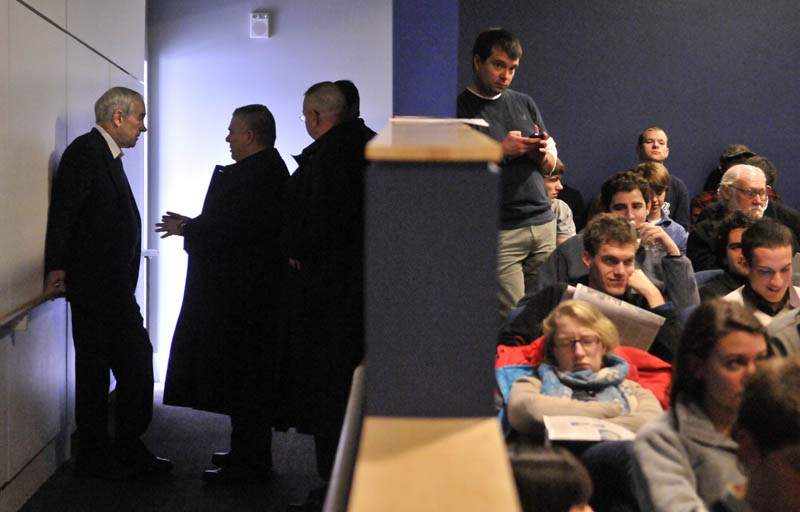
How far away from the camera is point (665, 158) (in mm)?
6812

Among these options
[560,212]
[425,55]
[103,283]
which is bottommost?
[103,283]

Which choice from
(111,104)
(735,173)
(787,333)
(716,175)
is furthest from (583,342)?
(716,175)

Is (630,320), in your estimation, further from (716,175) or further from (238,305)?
(716,175)

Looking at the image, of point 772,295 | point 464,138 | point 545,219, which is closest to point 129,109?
point 545,219

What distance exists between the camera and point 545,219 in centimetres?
416

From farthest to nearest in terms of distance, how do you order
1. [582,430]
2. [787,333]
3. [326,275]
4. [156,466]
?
[156,466] < [326,275] < [787,333] < [582,430]

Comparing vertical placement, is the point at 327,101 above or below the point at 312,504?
above

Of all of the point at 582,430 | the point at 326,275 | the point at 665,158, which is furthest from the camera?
the point at 665,158

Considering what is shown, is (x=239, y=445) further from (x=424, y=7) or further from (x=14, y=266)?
(x=424, y=7)

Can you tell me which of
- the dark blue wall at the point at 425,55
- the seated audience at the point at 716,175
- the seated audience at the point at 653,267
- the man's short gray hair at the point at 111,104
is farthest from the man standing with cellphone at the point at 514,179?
the seated audience at the point at 716,175

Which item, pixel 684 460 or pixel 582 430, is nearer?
pixel 684 460

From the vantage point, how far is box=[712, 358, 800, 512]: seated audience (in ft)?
4.95

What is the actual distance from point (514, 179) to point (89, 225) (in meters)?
1.70

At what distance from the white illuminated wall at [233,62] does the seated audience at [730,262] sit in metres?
2.95
